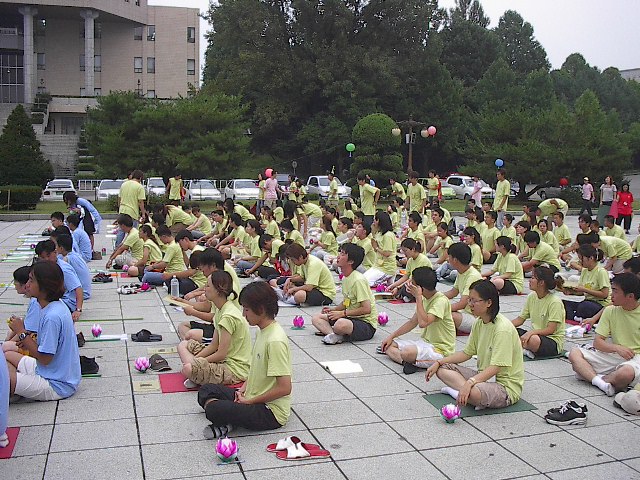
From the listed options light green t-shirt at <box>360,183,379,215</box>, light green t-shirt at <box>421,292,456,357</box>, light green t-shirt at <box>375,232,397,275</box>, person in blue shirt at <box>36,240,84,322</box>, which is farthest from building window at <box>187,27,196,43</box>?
light green t-shirt at <box>421,292,456,357</box>

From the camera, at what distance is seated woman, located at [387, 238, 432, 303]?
997 cm

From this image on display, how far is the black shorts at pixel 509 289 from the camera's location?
11027 millimetres

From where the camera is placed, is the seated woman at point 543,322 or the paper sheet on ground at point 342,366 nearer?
the paper sheet on ground at point 342,366

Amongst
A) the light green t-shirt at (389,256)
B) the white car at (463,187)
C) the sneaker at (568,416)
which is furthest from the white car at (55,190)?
the sneaker at (568,416)

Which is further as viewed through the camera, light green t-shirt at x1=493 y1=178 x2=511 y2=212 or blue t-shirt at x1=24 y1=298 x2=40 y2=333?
light green t-shirt at x1=493 y1=178 x2=511 y2=212

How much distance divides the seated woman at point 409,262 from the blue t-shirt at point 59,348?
484 cm

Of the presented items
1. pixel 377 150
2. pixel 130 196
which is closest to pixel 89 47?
pixel 377 150

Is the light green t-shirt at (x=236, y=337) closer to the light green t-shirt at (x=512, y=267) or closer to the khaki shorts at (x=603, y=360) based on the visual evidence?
the khaki shorts at (x=603, y=360)

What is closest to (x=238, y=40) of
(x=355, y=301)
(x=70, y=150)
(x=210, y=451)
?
(x=70, y=150)

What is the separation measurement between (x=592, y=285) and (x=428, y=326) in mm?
3140

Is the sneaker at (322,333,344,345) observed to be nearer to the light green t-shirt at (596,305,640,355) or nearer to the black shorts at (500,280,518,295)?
the light green t-shirt at (596,305,640,355)

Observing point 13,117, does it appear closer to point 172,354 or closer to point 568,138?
point 568,138

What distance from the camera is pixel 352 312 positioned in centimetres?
838

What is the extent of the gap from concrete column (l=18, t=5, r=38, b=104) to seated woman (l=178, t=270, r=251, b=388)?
46.7 m
